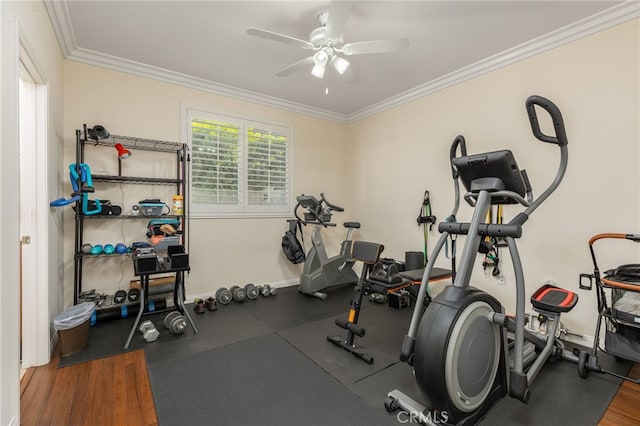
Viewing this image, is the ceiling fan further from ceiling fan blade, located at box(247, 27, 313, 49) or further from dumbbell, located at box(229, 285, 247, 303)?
dumbbell, located at box(229, 285, 247, 303)

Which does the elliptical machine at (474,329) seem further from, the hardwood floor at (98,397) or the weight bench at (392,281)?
the weight bench at (392,281)

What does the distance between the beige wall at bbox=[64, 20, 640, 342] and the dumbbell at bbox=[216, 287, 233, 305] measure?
270mm

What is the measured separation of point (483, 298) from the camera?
174 cm

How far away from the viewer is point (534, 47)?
2939 millimetres

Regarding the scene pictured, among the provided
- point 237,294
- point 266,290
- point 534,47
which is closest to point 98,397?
point 237,294

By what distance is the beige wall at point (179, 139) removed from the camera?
321 cm

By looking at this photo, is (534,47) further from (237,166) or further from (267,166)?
(237,166)

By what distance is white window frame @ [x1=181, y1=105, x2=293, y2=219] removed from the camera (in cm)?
386

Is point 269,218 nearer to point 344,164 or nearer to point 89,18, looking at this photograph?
point 344,164

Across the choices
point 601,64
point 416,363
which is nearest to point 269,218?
point 416,363

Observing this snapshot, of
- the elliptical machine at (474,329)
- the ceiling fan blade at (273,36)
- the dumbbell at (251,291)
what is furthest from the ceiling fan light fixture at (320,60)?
the dumbbell at (251,291)

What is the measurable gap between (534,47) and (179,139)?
13.6ft

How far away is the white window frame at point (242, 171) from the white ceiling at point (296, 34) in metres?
0.39

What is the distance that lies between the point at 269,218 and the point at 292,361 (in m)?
2.51
